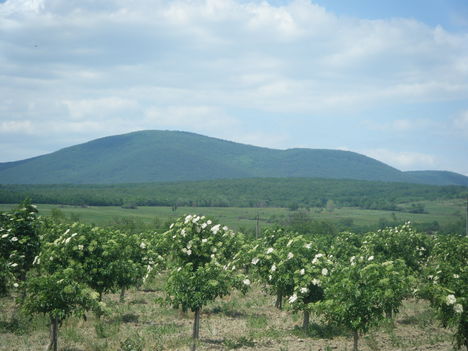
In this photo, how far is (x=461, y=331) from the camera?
18.0 meters

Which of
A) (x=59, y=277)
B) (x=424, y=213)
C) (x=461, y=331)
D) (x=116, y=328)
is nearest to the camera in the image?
(x=461, y=331)

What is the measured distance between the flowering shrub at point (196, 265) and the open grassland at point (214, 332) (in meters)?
2.46

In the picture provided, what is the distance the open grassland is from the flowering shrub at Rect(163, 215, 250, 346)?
8.07ft

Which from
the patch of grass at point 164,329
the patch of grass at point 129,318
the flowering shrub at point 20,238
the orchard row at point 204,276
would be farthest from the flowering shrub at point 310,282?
the flowering shrub at point 20,238

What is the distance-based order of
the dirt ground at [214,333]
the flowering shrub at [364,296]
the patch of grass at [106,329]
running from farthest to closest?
1. the patch of grass at [106,329]
2. the dirt ground at [214,333]
3. the flowering shrub at [364,296]

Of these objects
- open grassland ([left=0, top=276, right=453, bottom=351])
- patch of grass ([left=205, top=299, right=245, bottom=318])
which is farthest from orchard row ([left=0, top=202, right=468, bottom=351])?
patch of grass ([left=205, top=299, right=245, bottom=318])

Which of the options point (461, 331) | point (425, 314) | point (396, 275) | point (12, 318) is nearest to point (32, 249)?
point (12, 318)

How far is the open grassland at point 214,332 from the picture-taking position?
74.8ft

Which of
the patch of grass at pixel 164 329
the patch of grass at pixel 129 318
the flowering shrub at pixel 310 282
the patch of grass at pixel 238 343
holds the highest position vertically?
the flowering shrub at pixel 310 282

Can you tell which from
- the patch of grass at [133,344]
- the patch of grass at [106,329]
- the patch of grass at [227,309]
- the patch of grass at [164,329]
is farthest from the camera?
the patch of grass at [227,309]

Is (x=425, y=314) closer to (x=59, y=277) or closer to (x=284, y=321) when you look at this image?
(x=284, y=321)

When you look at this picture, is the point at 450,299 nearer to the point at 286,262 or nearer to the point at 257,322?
the point at 286,262

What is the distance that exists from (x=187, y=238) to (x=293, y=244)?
667 cm

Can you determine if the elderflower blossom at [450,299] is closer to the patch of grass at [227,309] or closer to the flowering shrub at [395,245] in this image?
the flowering shrub at [395,245]
